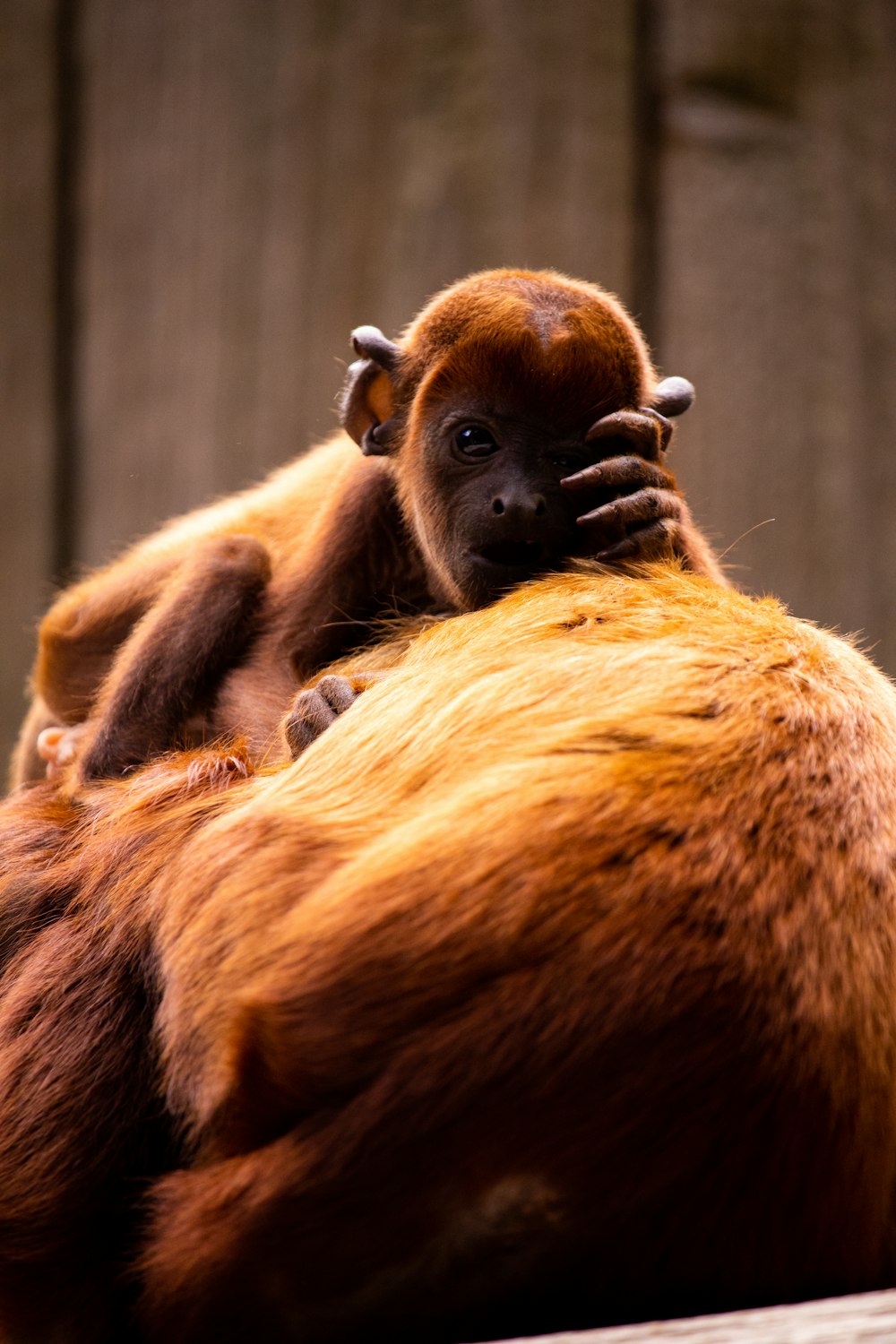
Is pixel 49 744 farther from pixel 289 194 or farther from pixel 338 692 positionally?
pixel 289 194

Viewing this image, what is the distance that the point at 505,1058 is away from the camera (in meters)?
1.22

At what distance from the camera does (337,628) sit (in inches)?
104

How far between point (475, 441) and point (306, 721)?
0.77 m

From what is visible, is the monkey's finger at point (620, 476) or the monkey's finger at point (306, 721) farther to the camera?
the monkey's finger at point (620, 476)

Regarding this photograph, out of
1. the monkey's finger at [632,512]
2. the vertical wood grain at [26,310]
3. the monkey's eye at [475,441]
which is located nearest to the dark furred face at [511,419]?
the monkey's eye at [475,441]

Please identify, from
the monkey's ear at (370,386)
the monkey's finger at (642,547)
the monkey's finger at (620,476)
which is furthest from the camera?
the monkey's ear at (370,386)

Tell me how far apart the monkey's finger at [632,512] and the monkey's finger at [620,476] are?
0.06 m

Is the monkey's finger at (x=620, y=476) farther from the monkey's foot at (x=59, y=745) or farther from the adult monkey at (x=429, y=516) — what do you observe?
the monkey's foot at (x=59, y=745)

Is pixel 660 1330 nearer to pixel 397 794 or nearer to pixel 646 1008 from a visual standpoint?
pixel 646 1008

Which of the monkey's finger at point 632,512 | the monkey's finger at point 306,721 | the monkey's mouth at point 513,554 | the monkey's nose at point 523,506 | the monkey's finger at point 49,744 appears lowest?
the monkey's finger at point 49,744

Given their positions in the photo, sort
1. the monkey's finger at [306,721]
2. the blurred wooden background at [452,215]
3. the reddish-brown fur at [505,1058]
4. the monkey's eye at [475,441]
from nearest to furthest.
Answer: the reddish-brown fur at [505,1058]
the monkey's finger at [306,721]
the monkey's eye at [475,441]
the blurred wooden background at [452,215]

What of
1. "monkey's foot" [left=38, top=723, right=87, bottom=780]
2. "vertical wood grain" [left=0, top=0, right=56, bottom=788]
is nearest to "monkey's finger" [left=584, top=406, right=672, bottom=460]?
"monkey's foot" [left=38, top=723, right=87, bottom=780]

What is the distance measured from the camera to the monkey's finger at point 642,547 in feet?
6.89

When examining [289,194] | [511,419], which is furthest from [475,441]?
[289,194]
